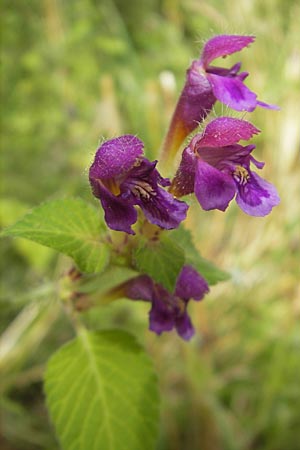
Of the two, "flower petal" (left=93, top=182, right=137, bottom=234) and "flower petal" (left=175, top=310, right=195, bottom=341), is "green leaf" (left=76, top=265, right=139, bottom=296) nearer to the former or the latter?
"flower petal" (left=175, top=310, right=195, bottom=341)

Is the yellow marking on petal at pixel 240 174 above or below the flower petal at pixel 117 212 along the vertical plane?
above

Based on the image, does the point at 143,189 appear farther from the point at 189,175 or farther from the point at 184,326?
the point at 184,326

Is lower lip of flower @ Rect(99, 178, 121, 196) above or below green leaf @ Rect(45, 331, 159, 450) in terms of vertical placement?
above

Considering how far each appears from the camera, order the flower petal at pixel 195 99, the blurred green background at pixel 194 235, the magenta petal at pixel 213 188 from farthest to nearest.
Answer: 1. the blurred green background at pixel 194 235
2. the flower petal at pixel 195 99
3. the magenta petal at pixel 213 188

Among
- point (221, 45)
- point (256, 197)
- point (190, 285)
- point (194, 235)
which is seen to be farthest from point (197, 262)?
point (194, 235)

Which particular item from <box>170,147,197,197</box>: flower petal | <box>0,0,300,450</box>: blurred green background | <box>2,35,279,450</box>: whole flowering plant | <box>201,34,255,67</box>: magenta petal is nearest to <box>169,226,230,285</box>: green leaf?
<box>2,35,279,450</box>: whole flowering plant

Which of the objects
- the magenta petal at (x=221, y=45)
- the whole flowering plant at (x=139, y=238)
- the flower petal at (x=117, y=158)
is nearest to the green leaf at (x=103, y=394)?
the whole flowering plant at (x=139, y=238)

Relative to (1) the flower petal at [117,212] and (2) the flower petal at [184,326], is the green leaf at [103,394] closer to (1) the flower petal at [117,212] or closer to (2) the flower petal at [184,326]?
(2) the flower petal at [184,326]
